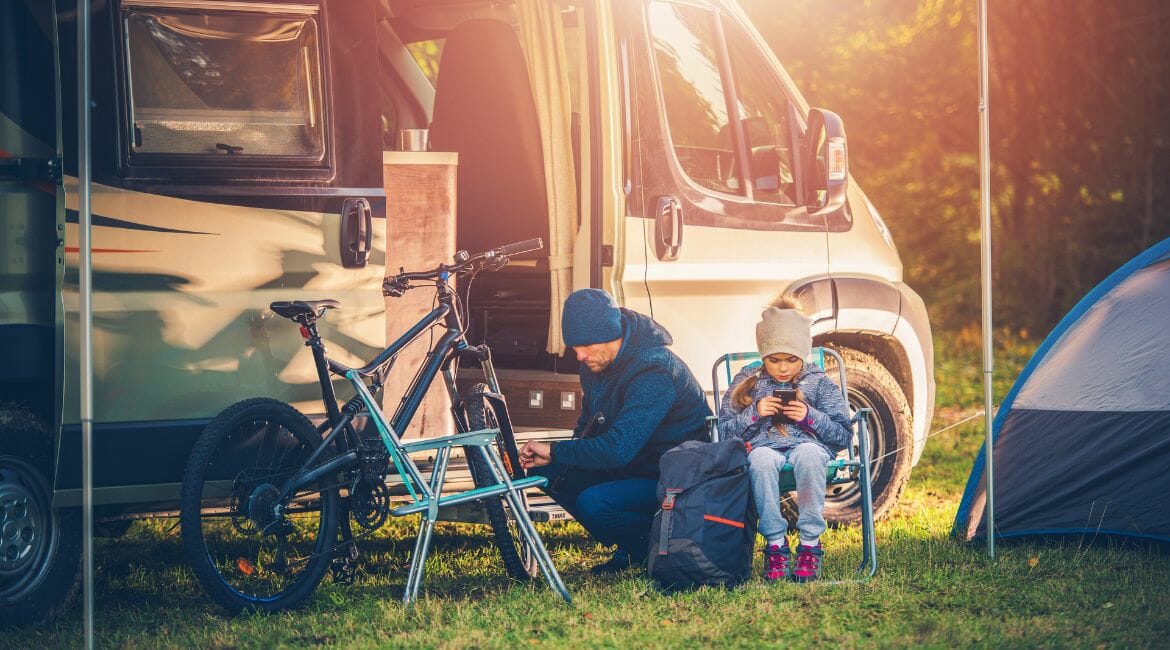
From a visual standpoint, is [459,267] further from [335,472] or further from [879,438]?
[879,438]

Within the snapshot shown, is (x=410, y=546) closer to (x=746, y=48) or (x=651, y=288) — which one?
(x=651, y=288)

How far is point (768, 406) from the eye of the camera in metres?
5.28

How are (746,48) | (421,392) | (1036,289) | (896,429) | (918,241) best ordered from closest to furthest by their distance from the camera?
(421,392) < (746,48) < (896,429) < (1036,289) < (918,241)

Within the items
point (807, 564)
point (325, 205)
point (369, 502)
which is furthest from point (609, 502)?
point (325, 205)

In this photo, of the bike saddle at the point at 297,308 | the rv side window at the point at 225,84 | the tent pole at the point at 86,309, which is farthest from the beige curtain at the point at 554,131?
the tent pole at the point at 86,309

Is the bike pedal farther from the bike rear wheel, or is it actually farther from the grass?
the bike rear wheel

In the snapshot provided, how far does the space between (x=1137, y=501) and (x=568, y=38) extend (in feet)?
12.3

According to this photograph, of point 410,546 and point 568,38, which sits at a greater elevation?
point 568,38

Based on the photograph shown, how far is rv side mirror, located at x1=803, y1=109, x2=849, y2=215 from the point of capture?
19.7 ft

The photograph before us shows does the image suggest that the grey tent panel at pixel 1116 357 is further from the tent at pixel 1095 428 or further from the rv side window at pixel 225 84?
the rv side window at pixel 225 84

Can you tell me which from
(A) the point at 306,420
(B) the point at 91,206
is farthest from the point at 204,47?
(A) the point at 306,420

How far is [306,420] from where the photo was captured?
4832 millimetres

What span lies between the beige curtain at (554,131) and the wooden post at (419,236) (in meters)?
0.43

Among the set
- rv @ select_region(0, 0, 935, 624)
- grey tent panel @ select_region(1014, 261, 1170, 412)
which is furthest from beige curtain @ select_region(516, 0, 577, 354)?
grey tent panel @ select_region(1014, 261, 1170, 412)
